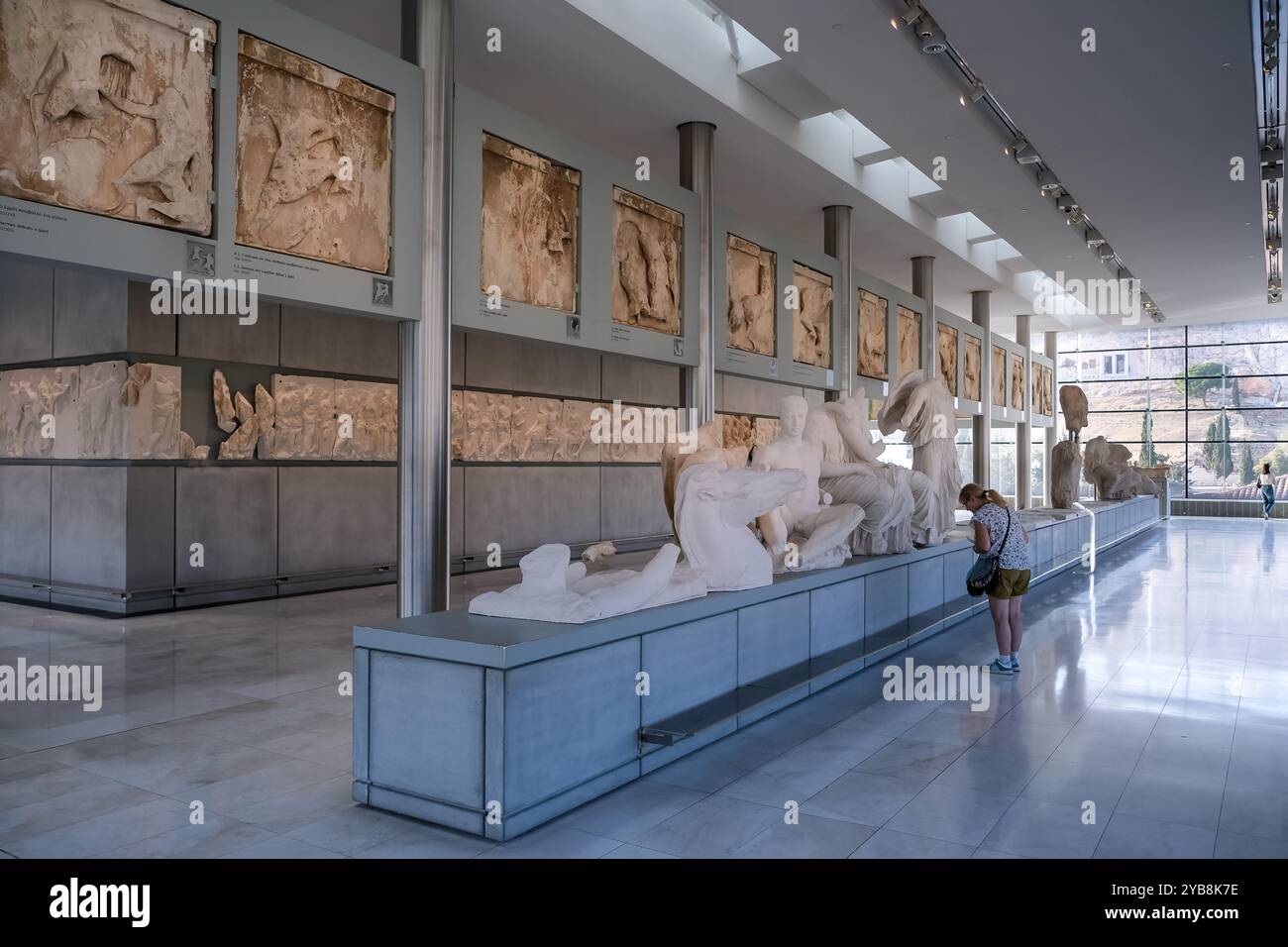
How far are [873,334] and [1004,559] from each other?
1160 centimetres

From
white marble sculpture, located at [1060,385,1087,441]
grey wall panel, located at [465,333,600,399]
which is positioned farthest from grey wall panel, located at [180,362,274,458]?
white marble sculpture, located at [1060,385,1087,441]

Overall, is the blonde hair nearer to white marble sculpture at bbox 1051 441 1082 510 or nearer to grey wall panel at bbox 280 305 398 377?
grey wall panel at bbox 280 305 398 377

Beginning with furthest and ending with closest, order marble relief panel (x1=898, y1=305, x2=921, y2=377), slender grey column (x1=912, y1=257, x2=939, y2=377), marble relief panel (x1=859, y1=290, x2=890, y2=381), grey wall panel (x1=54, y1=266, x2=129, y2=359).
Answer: slender grey column (x1=912, y1=257, x2=939, y2=377) → marble relief panel (x1=898, y1=305, x2=921, y2=377) → marble relief panel (x1=859, y1=290, x2=890, y2=381) → grey wall panel (x1=54, y1=266, x2=129, y2=359)

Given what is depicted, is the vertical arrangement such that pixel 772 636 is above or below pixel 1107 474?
below

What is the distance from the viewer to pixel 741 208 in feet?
55.2

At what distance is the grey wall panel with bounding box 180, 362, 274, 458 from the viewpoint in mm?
10641

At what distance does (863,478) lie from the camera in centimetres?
855

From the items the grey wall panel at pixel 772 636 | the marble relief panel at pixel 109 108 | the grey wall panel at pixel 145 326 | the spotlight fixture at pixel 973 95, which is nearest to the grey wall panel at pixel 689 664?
the grey wall panel at pixel 772 636

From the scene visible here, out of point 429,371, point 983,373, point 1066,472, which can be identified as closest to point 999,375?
point 983,373

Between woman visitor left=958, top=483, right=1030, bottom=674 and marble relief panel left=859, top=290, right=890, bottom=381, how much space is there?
35.1 feet

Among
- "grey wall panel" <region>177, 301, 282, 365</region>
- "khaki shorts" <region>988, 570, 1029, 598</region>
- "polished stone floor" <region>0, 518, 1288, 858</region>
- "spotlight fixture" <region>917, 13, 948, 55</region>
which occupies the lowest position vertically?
"polished stone floor" <region>0, 518, 1288, 858</region>

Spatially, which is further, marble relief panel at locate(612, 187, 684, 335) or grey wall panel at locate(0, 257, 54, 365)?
marble relief panel at locate(612, 187, 684, 335)

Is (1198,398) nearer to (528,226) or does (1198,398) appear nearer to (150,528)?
(528,226)
